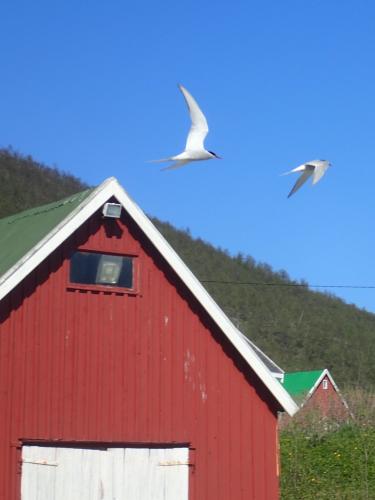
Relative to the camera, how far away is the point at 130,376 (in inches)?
727

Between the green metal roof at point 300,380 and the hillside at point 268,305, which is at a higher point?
the hillside at point 268,305

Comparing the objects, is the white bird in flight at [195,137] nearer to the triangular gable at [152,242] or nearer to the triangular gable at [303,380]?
the triangular gable at [152,242]

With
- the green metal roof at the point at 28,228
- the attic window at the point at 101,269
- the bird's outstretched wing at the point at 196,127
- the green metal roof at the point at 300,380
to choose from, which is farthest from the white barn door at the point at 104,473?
the green metal roof at the point at 300,380

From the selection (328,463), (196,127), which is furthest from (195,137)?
(328,463)

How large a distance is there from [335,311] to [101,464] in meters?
85.3

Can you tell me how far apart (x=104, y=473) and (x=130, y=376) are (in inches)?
60.3

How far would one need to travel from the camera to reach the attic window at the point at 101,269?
719 inches

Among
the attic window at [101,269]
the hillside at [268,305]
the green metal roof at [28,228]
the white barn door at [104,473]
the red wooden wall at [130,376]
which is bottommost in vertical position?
the white barn door at [104,473]

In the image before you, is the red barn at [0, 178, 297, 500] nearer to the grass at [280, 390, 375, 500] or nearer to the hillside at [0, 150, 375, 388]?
the grass at [280, 390, 375, 500]

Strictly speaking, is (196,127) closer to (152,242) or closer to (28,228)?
(152,242)

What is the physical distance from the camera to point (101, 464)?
18031 mm

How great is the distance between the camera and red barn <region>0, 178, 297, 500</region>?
1744 centimetres

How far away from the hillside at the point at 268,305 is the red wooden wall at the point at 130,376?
5079 centimetres

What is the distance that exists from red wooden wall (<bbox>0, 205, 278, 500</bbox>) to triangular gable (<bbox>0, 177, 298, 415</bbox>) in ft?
0.67
